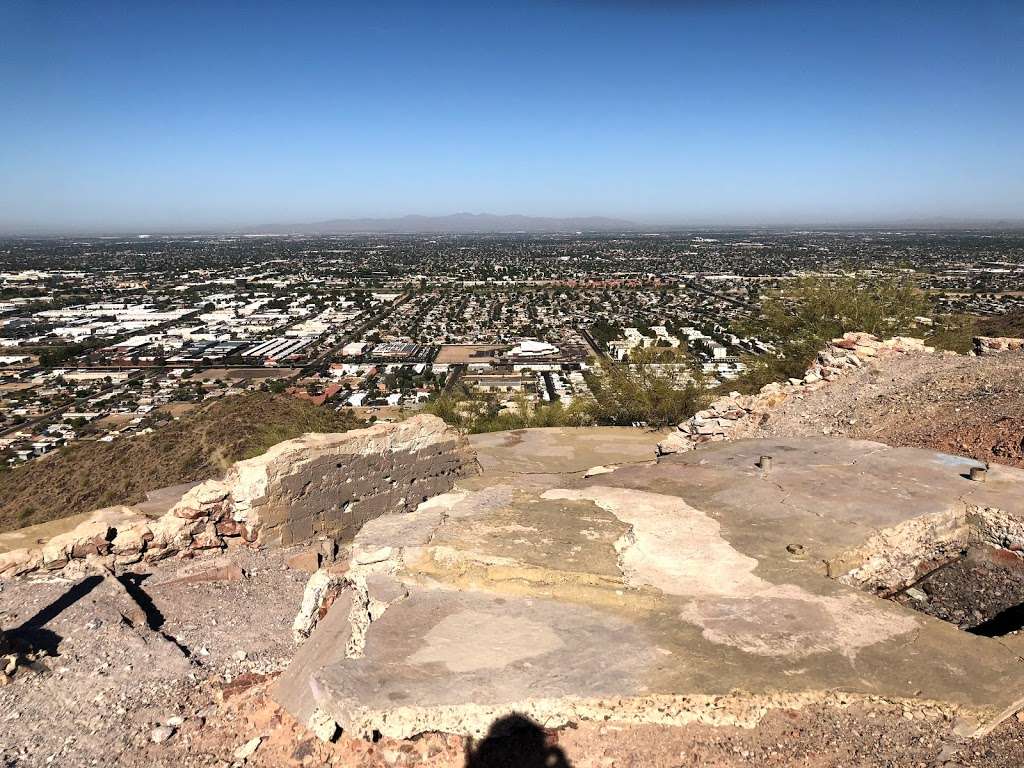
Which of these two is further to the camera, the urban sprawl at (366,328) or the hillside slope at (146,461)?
the urban sprawl at (366,328)

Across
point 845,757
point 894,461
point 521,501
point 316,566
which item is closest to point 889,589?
point 894,461

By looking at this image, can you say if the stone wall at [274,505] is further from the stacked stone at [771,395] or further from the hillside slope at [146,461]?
the hillside slope at [146,461]

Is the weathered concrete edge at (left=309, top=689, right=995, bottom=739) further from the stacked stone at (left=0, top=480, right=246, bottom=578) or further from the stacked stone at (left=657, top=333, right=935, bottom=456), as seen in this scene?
the stacked stone at (left=657, top=333, right=935, bottom=456)

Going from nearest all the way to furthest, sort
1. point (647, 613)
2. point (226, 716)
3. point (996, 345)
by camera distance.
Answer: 1. point (647, 613)
2. point (226, 716)
3. point (996, 345)

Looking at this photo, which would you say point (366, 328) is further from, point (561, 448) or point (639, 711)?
point (639, 711)

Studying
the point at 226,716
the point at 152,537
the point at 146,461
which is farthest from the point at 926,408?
the point at 146,461

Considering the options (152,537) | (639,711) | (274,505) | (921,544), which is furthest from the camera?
(152,537)

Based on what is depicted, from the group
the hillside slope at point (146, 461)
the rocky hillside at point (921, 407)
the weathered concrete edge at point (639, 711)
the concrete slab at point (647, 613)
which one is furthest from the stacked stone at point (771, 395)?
the hillside slope at point (146, 461)

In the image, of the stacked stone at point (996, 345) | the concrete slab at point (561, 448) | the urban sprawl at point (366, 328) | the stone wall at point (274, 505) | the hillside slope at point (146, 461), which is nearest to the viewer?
the stone wall at point (274, 505)
